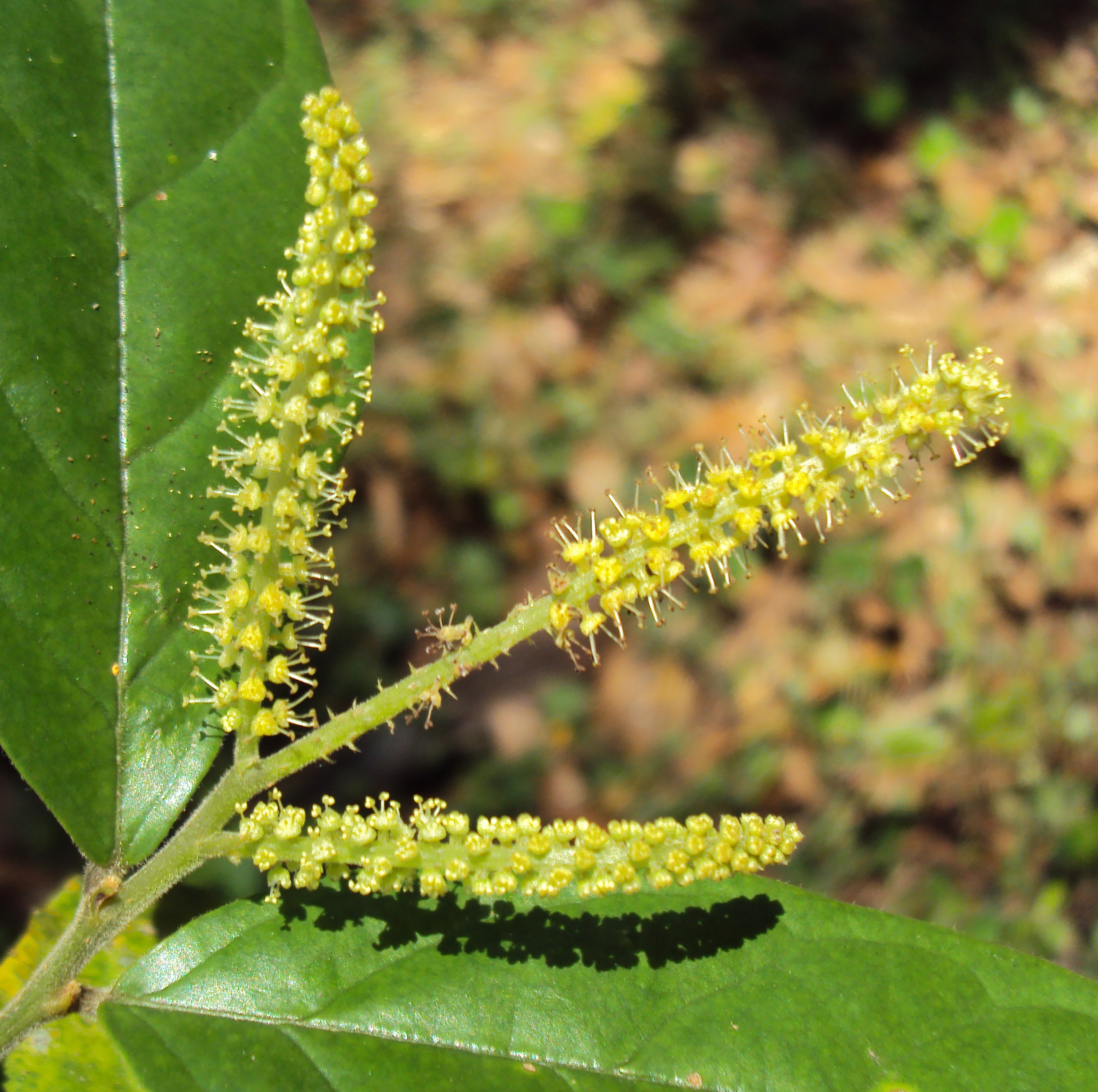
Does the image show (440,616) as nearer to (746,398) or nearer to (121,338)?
(121,338)

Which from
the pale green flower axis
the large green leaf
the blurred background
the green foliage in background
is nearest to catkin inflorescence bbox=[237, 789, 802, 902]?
the pale green flower axis

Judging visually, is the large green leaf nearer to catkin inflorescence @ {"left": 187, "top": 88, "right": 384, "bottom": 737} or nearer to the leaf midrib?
catkin inflorescence @ {"left": 187, "top": 88, "right": 384, "bottom": 737}

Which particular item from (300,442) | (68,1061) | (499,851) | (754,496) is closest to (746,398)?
(754,496)

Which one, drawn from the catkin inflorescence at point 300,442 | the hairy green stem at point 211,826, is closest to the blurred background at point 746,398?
the hairy green stem at point 211,826

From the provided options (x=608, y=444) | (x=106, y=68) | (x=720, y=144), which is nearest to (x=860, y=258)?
(x=720, y=144)

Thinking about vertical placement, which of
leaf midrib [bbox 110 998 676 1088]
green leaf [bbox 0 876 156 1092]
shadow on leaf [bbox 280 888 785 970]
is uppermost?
shadow on leaf [bbox 280 888 785 970]

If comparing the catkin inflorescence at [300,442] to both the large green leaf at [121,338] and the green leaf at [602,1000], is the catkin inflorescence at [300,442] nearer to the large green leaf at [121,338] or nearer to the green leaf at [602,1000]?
the large green leaf at [121,338]
